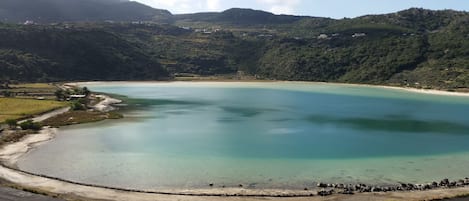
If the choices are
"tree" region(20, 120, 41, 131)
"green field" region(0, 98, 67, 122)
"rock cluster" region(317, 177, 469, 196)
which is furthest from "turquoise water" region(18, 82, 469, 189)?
"green field" region(0, 98, 67, 122)

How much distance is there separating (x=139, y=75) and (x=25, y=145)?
13037 cm

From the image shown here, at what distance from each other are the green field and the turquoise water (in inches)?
461

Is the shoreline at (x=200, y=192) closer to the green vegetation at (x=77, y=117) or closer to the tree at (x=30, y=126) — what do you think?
the tree at (x=30, y=126)

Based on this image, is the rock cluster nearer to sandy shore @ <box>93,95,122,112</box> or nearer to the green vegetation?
the green vegetation

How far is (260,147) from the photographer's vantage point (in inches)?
2142

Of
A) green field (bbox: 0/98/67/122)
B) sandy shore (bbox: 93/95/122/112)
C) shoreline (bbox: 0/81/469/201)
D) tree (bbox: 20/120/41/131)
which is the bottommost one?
sandy shore (bbox: 93/95/122/112)

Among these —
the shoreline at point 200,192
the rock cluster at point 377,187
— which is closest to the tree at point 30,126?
the shoreline at point 200,192

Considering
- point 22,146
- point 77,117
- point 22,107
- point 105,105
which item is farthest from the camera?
point 105,105

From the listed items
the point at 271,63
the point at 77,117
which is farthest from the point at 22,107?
the point at 271,63

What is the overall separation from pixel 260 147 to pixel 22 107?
148ft

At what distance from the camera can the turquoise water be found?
133 feet

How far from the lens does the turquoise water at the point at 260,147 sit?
133ft

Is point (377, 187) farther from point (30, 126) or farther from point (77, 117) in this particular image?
point (77, 117)

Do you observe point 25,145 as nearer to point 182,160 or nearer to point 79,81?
point 182,160
